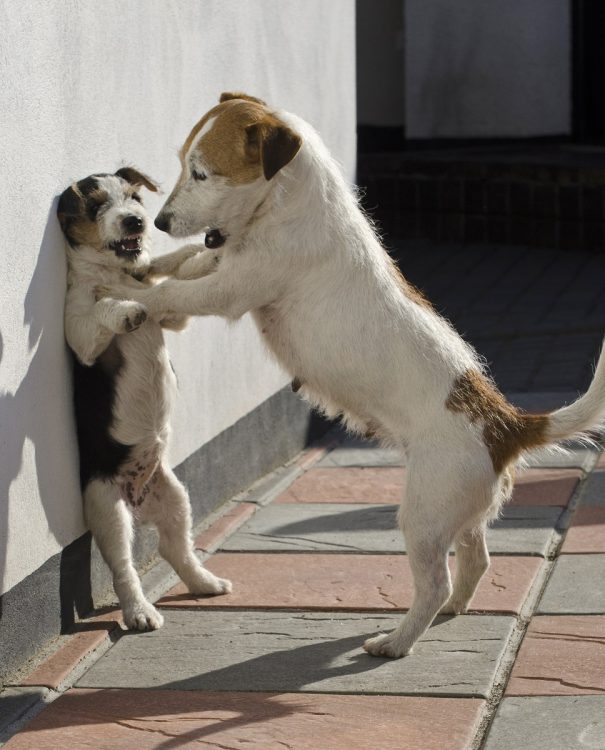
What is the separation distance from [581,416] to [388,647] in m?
0.96

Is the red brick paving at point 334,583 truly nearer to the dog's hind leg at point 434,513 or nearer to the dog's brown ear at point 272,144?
the dog's hind leg at point 434,513

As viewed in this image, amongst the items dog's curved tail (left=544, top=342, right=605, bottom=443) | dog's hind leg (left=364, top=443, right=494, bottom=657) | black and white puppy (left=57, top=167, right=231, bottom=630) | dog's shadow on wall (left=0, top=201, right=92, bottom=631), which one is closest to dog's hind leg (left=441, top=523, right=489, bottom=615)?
dog's hind leg (left=364, top=443, right=494, bottom=657)

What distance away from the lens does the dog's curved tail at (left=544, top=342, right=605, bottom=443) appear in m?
4.32

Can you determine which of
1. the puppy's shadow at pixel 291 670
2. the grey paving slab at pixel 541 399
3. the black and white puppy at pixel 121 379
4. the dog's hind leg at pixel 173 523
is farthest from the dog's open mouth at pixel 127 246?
the grey paving slab at pixel 541 399

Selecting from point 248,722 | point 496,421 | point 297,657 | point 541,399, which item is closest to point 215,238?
point 496,421

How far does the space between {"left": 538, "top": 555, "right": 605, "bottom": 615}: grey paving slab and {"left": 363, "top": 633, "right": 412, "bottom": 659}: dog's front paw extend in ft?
2.06

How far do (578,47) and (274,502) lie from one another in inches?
338

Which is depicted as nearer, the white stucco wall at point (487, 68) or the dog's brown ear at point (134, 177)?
the dog's brown ear at point (134, 177)

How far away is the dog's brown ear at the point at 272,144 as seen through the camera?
14.0 feet

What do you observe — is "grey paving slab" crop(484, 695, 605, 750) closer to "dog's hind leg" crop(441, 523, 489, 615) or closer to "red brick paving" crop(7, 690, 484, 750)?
"red brick paving" crop(7, 690, 484, 750)

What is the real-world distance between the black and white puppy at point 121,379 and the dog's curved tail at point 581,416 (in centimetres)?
129

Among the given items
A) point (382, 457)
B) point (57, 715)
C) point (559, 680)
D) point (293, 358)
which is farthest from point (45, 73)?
point (382, 457)

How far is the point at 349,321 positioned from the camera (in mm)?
4422

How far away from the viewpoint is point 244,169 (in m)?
4.36
